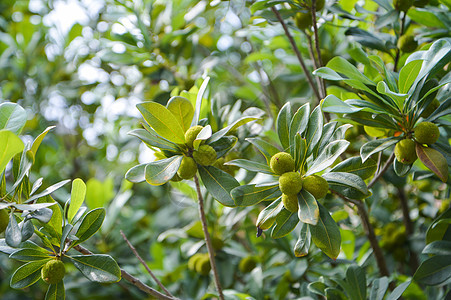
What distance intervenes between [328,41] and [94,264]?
1138 millimetres

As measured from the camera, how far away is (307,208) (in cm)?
70

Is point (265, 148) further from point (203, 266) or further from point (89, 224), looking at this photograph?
point (203, 266)

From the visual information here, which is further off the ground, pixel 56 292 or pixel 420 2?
pixel 420 2

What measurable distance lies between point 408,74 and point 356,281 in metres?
0.53

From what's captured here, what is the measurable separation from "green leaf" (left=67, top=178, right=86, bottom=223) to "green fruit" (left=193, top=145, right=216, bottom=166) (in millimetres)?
257

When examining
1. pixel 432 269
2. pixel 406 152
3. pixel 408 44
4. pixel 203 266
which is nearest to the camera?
pixel 406 152

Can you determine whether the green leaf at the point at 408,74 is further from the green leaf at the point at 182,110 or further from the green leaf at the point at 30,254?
the green leaf at the point at 30,254

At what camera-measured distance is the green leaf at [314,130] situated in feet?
2.59

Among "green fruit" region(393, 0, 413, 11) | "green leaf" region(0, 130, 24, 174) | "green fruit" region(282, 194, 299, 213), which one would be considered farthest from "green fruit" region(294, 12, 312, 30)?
"green leaf" region(0, 130, 24, 174)

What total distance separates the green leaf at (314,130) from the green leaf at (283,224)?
0.13m

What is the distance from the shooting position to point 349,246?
1342mm

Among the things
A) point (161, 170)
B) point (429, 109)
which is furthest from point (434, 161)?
point (161, 170)

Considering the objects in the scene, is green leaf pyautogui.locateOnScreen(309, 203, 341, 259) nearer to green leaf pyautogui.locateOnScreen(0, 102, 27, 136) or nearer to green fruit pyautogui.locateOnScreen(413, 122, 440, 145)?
green fruit pyautogui.locateOnScreen(413, 122, 440, 145)

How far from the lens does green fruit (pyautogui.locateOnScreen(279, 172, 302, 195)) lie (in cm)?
72
